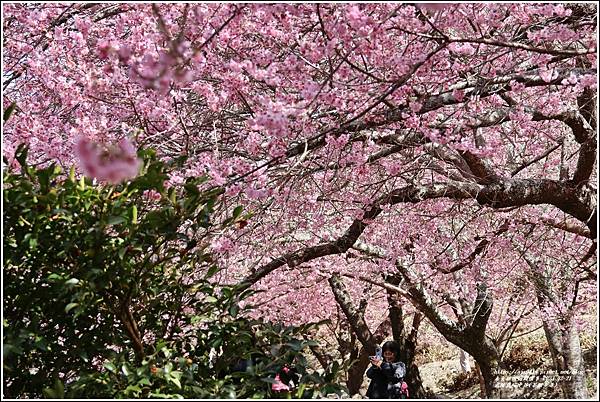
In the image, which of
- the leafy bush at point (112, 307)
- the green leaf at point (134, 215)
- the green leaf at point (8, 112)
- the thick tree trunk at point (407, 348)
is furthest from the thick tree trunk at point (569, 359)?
the green leaf at point (8, 112)

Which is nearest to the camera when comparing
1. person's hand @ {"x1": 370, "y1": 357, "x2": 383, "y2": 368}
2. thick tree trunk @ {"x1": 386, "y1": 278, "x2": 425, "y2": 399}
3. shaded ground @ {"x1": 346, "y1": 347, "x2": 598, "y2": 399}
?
person's hand @ {"x1": 370, "y1": 357, "x2": 383, "y2": 368}

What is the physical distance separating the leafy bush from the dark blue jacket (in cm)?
285

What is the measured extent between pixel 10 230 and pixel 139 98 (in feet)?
5.17

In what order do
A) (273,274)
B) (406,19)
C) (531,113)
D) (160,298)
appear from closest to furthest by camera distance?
1. (160,298)
2. (406,19)
3. (531,113)
4. (273,274)

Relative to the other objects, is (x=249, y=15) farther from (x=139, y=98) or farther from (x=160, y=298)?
(x=160, y=298)

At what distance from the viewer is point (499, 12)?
3631mm

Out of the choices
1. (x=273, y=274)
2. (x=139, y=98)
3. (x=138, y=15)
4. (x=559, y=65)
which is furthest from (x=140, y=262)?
(x=273, y=274)

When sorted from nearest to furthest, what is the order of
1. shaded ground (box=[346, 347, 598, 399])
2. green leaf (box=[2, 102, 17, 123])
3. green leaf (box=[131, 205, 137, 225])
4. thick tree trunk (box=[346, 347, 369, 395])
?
green leaf (box=[2, 102, 17, 123])
green leaf (box=[131, 205, 137, 225])
shaded ground (box=[346, 347, 598, 399])
thick tree trunk (box=[346, 347, 369, 395])

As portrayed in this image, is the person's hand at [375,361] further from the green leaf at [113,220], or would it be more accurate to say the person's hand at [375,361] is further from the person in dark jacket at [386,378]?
the green leaf at [113,220]

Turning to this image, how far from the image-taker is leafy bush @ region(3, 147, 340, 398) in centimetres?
208

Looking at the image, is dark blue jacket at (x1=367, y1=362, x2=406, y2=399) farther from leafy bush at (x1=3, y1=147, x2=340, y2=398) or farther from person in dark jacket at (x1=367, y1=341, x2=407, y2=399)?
leafy bush at (x1=3, y1=147, x2=340, y2=398)

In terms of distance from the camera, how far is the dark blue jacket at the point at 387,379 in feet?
16.9

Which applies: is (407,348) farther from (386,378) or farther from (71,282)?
(71,282)

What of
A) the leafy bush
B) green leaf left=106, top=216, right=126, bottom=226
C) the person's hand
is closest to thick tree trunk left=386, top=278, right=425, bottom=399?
the person's hand
